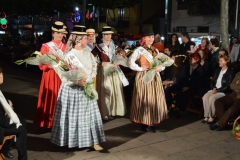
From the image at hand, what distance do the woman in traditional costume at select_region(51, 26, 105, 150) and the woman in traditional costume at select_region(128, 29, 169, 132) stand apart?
3.69ft

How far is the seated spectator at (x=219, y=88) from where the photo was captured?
6.38 metres

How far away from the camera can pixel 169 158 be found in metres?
4.62

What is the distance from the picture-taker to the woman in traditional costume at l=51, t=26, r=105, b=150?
454 centimetres

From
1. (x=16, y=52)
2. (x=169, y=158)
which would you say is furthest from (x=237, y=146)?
(x=16, y=52)

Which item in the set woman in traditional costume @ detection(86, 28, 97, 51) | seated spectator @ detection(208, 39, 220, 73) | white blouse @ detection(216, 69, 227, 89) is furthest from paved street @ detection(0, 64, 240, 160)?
seated spectator @ detection(208, 39, 220, 73)

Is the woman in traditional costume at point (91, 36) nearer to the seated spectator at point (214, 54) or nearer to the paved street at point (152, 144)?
the paved street at point (152, 144)

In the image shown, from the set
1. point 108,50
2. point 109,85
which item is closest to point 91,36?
point 108,50

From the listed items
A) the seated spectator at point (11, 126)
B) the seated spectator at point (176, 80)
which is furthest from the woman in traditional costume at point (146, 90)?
the seated spectator at point (11, 126)

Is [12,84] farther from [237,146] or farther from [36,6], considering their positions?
[36,6]

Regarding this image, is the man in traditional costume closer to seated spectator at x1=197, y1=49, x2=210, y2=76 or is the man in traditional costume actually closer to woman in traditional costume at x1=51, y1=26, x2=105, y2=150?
woman in traditional costume at x1=51, y1=26, x2=105, y2=150

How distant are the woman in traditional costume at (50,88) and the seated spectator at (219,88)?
3000mm

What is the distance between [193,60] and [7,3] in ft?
65.8

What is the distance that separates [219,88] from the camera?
6.49 meters

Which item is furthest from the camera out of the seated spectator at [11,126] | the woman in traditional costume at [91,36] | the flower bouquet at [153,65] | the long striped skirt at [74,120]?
the woman in traditional costume at [91,36]
